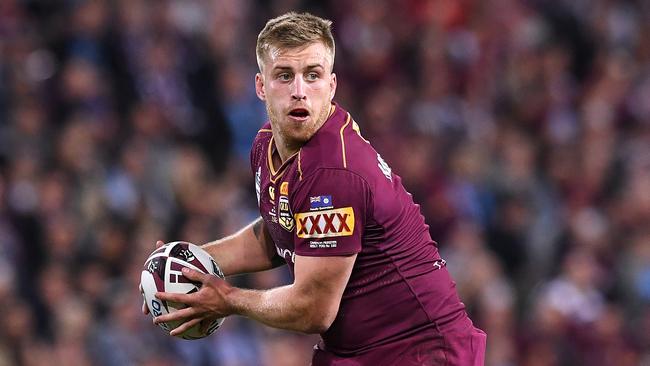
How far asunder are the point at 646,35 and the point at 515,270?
11.8ft

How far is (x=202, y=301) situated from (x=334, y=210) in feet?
2.38

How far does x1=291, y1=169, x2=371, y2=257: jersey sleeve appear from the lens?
5180 millimetres

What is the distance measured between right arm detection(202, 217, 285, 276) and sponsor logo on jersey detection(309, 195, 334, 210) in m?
0.98

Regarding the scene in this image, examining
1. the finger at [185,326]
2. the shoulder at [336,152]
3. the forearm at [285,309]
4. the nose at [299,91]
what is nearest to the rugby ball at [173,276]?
the finger at [185,326]

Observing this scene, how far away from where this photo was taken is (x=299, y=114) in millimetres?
5367

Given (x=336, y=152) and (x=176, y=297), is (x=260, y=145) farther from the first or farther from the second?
(x=176, y=297)

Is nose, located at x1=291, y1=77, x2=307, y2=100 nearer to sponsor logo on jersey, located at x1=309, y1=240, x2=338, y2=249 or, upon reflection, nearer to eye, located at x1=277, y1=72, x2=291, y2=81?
eye, located at x1=277, y1=72, x2=291, y2=81

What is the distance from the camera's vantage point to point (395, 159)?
1144 cm

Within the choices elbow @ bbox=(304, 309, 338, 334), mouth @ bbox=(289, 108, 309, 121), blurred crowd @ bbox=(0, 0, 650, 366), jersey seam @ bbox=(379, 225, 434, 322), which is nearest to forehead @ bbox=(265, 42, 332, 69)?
mouth @ bbox=(289, 108, 309, 121)

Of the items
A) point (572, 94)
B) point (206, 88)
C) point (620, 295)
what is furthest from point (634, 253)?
point (206, 88)

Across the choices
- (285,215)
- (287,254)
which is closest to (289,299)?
(285,215)

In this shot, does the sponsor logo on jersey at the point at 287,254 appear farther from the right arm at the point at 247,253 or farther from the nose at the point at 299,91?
the nose at the point at 299,91

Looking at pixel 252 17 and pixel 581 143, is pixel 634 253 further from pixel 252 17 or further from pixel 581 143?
pixel 252 17

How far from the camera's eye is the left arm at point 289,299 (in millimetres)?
5215
